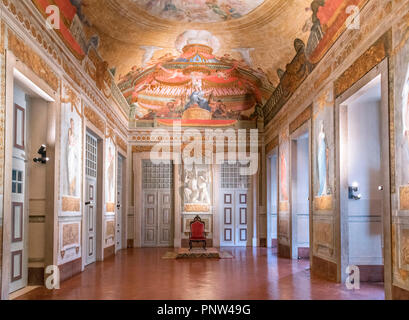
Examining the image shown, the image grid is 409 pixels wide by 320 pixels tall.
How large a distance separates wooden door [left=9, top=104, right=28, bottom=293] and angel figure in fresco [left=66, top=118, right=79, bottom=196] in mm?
1273

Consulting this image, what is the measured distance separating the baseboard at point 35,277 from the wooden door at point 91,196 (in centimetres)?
322

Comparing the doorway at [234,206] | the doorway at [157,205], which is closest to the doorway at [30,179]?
the doorway at [157,205]

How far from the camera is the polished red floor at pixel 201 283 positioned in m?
7.43

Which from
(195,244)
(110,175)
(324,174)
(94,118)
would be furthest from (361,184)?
(195,244)

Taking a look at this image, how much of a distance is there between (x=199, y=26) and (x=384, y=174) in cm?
745

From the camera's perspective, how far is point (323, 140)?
33.0ft

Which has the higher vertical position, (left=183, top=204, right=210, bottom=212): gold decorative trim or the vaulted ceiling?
the vaulted ceiling

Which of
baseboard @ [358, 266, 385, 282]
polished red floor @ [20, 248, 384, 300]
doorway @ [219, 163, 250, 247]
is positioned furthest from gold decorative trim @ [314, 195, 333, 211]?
doorway @ [219, 163, 250, 247]

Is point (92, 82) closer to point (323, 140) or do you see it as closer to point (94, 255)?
point (94, 255)

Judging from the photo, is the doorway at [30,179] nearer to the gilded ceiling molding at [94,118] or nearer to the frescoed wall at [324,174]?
the gilded ceiling molding at [94,118]

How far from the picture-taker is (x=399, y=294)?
6219 mm

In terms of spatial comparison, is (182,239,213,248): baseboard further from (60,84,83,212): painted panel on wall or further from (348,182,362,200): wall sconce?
(348,182,362,200): wall sconce

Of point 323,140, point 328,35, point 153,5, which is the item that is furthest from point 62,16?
point 323,140

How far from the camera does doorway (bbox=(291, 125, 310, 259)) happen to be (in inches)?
510
